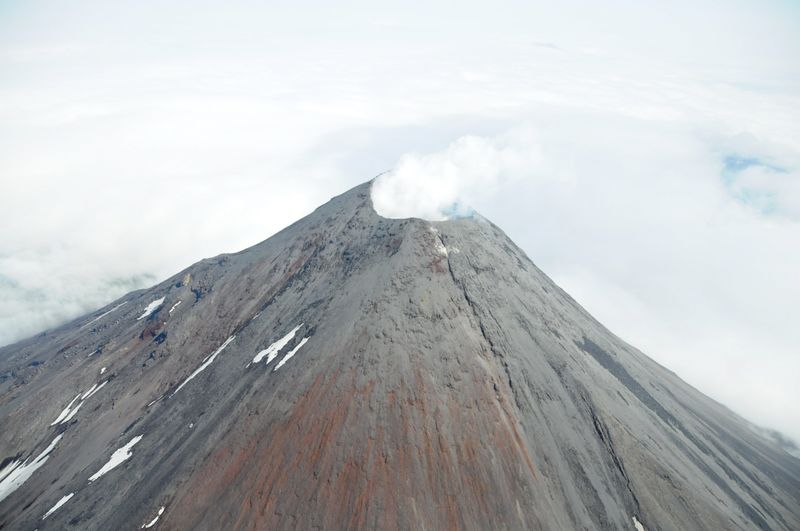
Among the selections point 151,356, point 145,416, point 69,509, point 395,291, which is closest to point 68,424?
point 151,356

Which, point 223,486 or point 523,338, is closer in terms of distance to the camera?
point 223,486

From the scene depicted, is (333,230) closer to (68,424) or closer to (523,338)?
(523,338)

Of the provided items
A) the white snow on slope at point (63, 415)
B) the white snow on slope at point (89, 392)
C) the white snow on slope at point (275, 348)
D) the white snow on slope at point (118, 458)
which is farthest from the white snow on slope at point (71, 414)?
the white snow on slope at point (275, 348)

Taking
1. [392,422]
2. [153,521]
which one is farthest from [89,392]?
[392,422]

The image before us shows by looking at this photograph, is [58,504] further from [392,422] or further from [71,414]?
[392,422]

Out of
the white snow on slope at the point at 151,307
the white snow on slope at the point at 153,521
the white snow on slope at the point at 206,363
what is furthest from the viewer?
the white snow on slope at the point at 151,307

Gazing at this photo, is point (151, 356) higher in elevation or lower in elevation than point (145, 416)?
higher

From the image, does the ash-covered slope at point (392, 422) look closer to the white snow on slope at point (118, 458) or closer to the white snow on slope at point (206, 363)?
the white snow on slope at point (206, 363)

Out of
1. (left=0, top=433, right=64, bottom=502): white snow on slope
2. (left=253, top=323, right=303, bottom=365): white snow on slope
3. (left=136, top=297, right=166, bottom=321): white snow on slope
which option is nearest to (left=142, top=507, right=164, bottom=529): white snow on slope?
(left=253, top=323, right=303, bottom=365): white snow on slope
